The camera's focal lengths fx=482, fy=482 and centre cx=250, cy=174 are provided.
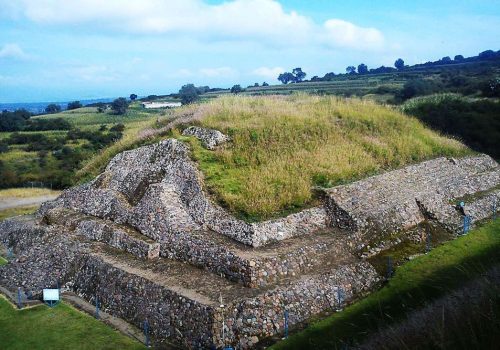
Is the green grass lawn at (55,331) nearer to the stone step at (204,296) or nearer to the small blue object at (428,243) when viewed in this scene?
the stone step at (204,296)

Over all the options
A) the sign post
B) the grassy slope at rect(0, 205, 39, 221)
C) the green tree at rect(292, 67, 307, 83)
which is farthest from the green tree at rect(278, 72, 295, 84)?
the sign post

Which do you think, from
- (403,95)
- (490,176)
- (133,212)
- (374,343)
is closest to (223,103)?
(133,212)

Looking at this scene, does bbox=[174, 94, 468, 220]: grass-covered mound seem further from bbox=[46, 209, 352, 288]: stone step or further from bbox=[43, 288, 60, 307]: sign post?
bbox=[43, 288, 60, 307]: sign post

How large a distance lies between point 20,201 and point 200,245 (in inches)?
969

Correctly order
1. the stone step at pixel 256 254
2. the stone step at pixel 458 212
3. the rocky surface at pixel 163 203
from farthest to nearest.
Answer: the stone step at pixel 458 212
the rocky surface at pixel 163 203
the stone step at pixel 256 254

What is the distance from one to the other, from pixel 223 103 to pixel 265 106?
2134 mm

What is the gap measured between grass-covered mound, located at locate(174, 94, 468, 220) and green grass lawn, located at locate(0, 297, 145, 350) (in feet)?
17.1

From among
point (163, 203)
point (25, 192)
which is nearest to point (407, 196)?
point (163, 203)

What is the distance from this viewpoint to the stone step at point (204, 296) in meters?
11.3

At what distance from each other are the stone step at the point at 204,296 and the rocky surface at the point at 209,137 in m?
5.91

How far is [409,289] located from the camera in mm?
13453

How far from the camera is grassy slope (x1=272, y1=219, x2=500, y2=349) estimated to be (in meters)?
11.0

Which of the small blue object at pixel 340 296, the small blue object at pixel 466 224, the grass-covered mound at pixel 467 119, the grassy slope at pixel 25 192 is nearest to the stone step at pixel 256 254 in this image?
the small blue object at pixel 340 296

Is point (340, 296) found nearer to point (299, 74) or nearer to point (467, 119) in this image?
point (467, 119)
